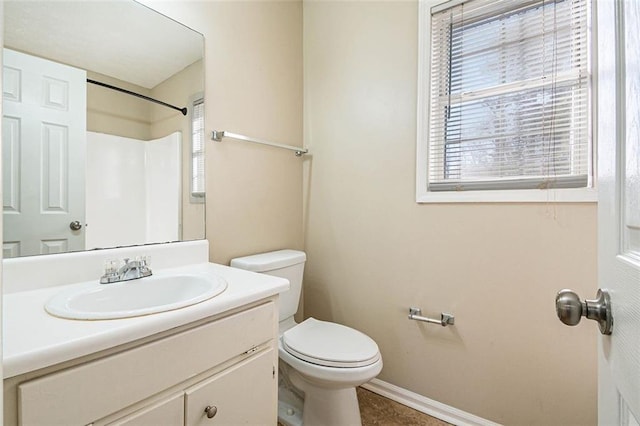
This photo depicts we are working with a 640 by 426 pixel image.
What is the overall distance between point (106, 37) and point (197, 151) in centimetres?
53

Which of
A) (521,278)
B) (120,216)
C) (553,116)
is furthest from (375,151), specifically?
(120,216)

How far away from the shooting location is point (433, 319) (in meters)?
1.55

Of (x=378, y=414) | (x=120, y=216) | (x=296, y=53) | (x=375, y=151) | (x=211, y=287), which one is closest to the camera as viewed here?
(x=211, y=287)

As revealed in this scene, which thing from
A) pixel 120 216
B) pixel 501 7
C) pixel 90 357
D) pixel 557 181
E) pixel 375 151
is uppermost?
pixel 501 7

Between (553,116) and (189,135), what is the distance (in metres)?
1.58

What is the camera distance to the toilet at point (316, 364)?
4.09 ft

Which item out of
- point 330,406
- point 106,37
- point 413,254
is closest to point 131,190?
point 106,37

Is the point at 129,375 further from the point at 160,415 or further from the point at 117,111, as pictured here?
the point at 117,111

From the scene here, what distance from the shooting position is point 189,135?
1.41 meters

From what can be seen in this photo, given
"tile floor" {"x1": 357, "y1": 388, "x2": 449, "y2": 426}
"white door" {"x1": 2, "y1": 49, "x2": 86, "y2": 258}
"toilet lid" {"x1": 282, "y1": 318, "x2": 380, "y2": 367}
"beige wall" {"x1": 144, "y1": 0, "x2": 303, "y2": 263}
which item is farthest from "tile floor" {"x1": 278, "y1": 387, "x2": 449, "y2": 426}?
"white door" {"x1": 2, "y1": 49, "x2": 86, "y2": 258}

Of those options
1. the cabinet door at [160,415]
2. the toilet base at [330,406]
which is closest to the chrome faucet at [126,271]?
the cabinet door at [160,415]

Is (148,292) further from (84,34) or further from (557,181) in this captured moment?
(557,181)

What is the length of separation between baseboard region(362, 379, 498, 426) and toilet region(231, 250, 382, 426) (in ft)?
1.22

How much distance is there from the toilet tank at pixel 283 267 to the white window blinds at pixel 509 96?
0.84 metres
